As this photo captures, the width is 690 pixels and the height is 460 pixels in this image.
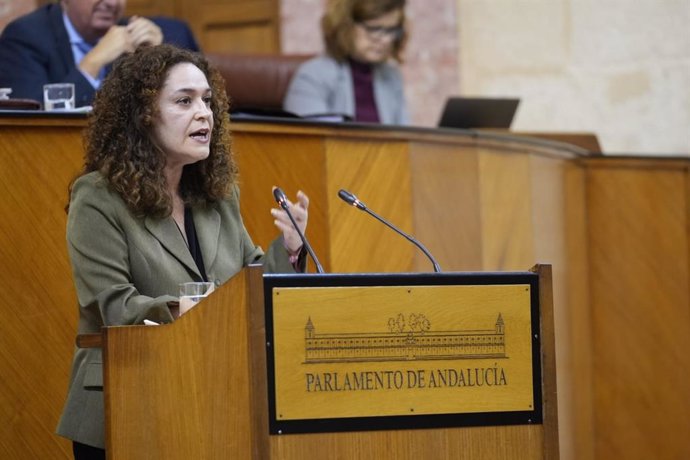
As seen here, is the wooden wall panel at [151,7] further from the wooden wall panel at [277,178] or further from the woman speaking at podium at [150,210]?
the woman speaking at podium at [150,210]

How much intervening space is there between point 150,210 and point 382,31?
2.73 metres

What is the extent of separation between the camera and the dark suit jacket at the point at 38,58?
4.60 metres

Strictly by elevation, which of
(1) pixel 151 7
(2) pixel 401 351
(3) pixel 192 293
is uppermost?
(1) pixel 151 7

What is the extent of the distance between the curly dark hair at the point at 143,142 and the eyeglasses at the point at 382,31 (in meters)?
2.37

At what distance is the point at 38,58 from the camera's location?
15.5 feet

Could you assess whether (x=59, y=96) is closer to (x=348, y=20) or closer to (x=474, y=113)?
(x=348, y=20)

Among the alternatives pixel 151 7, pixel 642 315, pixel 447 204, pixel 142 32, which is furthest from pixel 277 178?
pixel 151 7

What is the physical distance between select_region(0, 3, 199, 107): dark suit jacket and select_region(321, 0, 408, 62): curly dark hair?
121cm

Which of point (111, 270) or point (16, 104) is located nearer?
point (111, 270)

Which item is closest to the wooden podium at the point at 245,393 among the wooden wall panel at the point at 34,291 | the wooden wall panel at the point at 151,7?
the wooden wall panel at the point at 34,291

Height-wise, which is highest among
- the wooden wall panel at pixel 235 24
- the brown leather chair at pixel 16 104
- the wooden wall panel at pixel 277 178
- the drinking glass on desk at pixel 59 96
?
the wooden wall panel at pixel 235 24

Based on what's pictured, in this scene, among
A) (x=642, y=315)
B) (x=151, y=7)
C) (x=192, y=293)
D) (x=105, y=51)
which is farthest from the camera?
(x=151, y=7)

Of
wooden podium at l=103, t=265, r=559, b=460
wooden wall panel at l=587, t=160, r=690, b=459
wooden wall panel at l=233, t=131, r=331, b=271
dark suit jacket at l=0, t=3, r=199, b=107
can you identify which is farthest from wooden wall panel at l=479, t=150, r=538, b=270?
wooden podium at l=103, t=265, r=559, b=460

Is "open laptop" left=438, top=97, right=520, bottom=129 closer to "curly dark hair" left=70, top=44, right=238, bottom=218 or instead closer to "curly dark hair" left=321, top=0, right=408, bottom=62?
"curly dark hair" left=321, top=0, right=408, bottom=62
